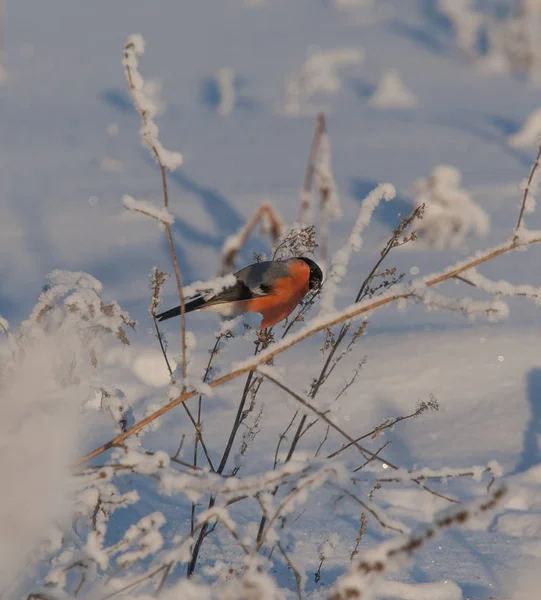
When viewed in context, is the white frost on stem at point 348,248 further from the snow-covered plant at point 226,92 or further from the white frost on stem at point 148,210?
the snow-covered plant at point 226,92

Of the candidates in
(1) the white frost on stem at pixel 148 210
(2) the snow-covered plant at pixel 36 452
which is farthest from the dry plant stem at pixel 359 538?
(1) the white frost on stem at pixel 148 210

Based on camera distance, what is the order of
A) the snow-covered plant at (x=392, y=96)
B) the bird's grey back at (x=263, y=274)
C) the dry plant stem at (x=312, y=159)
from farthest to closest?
the snow-covered plant at (x=392, y=96)
the dry plant stem at (x=312, y=159)
the bird's grey back at (x=263, y=274)

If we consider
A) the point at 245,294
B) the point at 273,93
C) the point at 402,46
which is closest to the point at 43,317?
the point at 245,294

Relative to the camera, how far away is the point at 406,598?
74.6 inches

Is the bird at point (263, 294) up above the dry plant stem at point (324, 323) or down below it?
above

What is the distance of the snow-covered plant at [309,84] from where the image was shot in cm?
950

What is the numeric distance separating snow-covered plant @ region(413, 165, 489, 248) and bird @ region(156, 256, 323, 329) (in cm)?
302

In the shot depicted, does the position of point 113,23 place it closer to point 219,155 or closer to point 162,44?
point 162,44

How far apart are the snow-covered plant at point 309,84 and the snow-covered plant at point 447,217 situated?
425cm

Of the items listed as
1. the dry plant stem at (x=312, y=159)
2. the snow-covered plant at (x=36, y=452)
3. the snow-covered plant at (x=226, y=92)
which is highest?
the snow-covered plant at (x=226, y=92)

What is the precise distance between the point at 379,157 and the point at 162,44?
5.95 meters

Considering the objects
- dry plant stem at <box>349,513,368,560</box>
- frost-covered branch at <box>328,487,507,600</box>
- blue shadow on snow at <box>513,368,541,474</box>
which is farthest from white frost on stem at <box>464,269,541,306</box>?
blue shadow on snow at <box>513,368,541,474</box>

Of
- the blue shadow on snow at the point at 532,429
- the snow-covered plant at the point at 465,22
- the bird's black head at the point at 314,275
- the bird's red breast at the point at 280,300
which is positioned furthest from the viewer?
the snow-covered plant at the point at 465,22

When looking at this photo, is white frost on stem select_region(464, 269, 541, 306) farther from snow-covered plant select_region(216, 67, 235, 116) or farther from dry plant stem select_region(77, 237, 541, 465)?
snow-covered plant select_region(216, 67, 235, 116)
